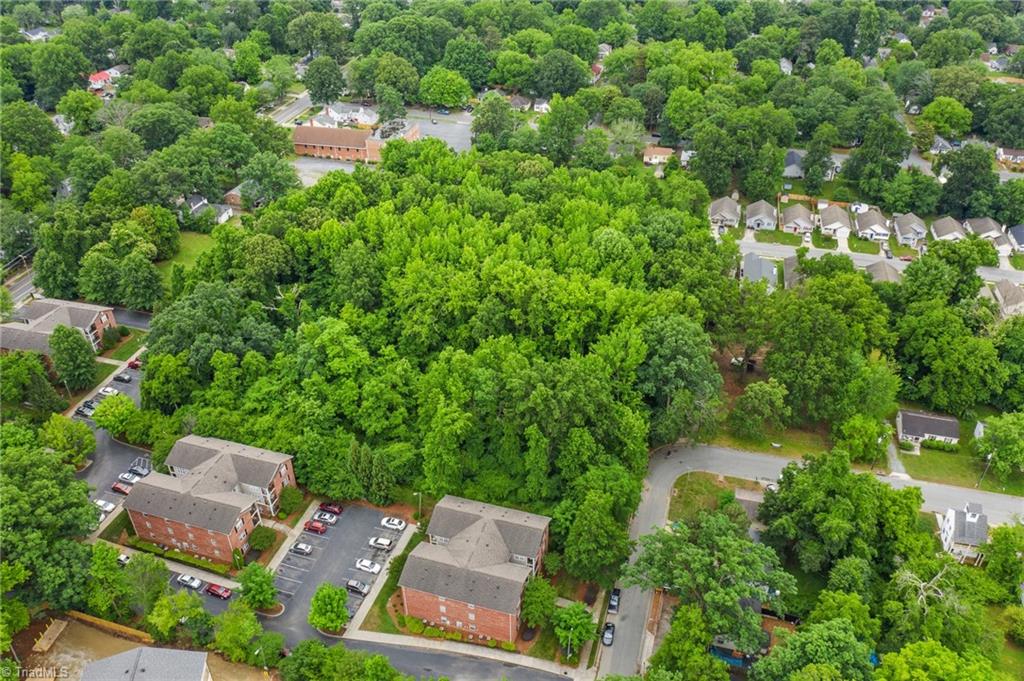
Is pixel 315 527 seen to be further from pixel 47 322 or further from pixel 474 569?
pixel 47 322

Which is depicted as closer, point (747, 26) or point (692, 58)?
point (692, 58)

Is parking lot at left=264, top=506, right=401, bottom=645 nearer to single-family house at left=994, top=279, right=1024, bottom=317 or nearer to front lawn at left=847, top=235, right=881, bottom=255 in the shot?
single-family house at left=994, top=279, right=1024, bottom=317

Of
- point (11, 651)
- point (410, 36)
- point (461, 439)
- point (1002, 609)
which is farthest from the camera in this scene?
point (410, 36)

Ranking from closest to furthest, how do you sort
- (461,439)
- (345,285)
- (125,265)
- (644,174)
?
(461,439) → (345,285) → (125,265) → (644,174)

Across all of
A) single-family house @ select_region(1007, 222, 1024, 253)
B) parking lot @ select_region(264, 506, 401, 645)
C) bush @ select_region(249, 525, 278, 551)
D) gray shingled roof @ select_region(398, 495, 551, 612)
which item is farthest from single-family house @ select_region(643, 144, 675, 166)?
bush @ select_region(249, 525, 278, 551)

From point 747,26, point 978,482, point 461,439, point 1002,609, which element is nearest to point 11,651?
point 461,439

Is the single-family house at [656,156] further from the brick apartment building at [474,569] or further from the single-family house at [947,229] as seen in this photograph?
the brick apartment building at [474,569]

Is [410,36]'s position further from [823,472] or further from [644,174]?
[823,472]
